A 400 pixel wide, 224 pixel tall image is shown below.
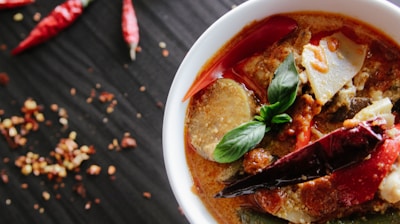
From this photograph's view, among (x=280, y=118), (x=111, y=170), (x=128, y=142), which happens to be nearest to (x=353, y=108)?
(x=280, y=118)

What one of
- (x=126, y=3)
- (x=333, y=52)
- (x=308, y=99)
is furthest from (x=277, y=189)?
(x=126, y=3)

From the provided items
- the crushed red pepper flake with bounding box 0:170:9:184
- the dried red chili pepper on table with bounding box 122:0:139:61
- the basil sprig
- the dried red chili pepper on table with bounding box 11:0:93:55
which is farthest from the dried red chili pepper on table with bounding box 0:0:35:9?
the basil sprig

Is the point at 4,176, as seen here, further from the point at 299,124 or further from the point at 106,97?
the point at 299,124

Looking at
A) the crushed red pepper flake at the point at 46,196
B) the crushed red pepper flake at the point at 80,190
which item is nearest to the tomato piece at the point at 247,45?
the crushed red pepper flake at the point at 80,190

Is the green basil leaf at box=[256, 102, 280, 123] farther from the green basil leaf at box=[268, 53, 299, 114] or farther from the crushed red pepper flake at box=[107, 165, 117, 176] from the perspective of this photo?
the crushed red pepper flake at box=[107, 165, 117, 176]

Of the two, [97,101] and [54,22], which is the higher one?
[54,22]

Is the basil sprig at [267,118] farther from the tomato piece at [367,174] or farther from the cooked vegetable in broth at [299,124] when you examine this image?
the tomato piece at [367,174]

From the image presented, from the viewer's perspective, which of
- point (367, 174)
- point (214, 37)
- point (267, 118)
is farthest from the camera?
point (214, 37)
